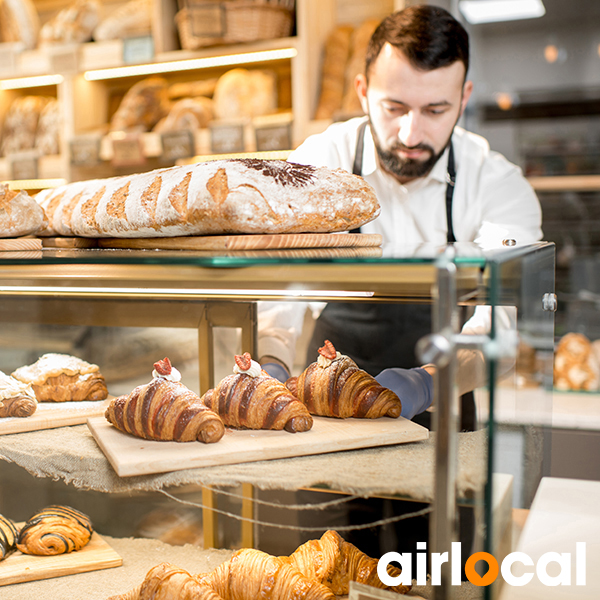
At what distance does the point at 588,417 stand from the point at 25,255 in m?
1.61

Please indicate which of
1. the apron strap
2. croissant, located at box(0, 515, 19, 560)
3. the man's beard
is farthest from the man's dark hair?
croissant, located at box(0, 515, 19, 560)

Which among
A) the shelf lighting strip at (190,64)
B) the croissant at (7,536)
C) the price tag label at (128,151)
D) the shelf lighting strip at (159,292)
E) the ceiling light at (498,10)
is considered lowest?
the croissant at (7,536)

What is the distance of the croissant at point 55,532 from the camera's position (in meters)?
1.03

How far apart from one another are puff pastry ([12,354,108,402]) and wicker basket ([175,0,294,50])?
1.76 m

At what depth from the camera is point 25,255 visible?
85cm

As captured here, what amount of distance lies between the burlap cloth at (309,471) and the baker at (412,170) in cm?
10

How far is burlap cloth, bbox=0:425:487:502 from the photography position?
63cm

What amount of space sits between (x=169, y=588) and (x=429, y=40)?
4.10ft

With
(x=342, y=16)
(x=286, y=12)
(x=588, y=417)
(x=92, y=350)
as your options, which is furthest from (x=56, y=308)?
(x=342, y=16)

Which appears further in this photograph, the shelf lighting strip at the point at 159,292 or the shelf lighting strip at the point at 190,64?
the shelf lighting strip at the point at 190,64

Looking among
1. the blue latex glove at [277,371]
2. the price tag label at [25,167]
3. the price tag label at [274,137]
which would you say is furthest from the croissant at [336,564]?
the price tag label at [25,167]

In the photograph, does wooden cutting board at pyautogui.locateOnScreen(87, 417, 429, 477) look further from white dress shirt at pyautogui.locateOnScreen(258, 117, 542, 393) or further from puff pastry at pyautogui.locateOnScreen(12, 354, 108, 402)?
white dress shirt at pyautogui.locateOnScreen(258, 117, 542, 393)

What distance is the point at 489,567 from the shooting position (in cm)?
63

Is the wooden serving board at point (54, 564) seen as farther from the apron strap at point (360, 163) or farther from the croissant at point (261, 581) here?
the apron strap at point (360, 163)
